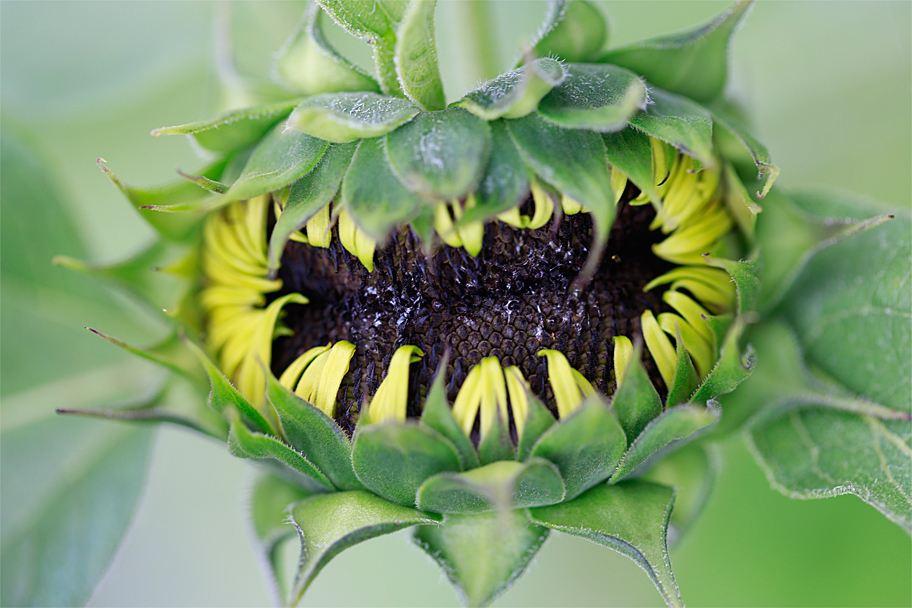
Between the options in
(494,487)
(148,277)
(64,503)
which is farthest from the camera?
(64,503)

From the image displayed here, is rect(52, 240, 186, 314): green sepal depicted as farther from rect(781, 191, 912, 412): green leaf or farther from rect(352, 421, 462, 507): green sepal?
rect(781, 191, 912, 412): green leaf

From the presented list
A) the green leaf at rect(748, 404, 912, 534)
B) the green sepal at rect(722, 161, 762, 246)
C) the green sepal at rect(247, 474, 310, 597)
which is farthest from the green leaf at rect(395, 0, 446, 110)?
the green leaf at rect(748, 404, 912, 534)

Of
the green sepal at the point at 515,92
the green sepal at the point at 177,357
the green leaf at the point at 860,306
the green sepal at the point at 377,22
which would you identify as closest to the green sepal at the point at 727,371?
the green leaf at the point at 860,306

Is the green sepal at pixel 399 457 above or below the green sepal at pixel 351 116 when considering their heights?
below

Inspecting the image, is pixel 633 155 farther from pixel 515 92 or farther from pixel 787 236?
pixel 787 236

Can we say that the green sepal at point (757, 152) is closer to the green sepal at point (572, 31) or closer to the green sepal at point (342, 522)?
the green sepal at point (572, 31)

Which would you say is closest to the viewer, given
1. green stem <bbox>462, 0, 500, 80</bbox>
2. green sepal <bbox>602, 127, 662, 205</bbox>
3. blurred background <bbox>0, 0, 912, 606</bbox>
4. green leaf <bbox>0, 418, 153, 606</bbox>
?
green sepal <bbox>602, 127, 662, 205</bbox>

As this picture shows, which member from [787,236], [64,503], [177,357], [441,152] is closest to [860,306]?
[787,236]
